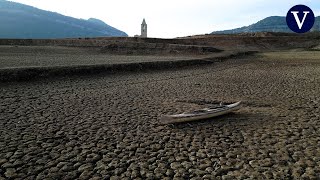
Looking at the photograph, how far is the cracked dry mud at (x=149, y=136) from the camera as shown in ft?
14.7

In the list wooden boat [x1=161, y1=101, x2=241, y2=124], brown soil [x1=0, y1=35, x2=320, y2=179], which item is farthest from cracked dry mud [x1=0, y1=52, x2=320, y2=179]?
wooden boat [x1=161, y1=101, x2=241, y2=124]

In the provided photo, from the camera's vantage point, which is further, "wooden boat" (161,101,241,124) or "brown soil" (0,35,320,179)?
"wooden boat" (161,101,241,124)

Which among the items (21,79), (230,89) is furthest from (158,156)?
(21,79)

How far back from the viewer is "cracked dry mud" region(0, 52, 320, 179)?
447 cm

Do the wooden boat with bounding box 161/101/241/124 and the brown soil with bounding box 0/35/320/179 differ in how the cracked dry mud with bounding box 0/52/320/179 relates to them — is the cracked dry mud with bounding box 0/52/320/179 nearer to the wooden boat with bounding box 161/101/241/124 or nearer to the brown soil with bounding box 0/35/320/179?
the brown soil with bounding box 0/35/320/179

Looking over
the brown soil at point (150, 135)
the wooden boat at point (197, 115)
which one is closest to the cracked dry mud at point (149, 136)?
the brown soil at point (150, 135)

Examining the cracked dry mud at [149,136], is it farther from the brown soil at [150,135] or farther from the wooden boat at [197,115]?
the wooden boat at [197,115]

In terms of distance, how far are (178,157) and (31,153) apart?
2.36 m

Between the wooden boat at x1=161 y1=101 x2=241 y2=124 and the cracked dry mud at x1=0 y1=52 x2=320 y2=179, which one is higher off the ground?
the wooden boat at x1=161 y1=101 x2=241 y2=124

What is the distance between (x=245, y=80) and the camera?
1350cm

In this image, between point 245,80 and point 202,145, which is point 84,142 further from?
point 245,80

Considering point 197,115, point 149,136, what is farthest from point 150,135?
point 197,115

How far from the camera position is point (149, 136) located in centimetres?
590

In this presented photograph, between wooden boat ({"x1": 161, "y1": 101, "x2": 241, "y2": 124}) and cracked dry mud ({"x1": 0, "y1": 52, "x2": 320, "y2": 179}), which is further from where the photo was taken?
wooden boat ({"x1": 161, "y1": 101, "x2": 241, "y2": 124})
